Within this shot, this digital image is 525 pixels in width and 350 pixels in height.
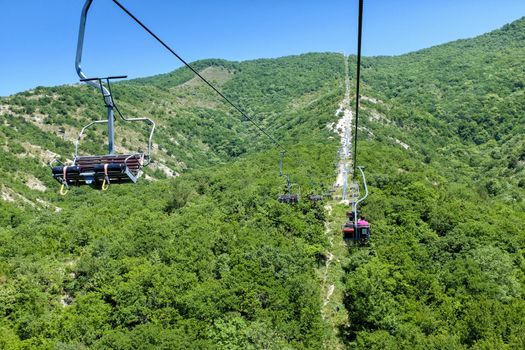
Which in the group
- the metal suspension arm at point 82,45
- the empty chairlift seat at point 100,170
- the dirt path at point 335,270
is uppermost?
the metal suspension arm at point 82,45

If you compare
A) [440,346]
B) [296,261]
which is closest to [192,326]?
[296,261]

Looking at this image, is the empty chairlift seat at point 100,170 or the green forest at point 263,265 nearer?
the empty chairlift seat at point 100,170

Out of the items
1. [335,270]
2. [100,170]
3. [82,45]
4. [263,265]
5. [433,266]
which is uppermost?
[82,45]

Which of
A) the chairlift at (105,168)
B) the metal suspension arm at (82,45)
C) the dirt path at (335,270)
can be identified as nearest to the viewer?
the metal suspension arm at (82,45)

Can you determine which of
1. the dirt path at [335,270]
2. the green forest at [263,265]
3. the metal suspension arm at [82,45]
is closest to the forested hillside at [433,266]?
A: the green forest at [263,265]

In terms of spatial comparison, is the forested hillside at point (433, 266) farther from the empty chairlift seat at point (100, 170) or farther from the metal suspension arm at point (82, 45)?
the metal suspension arm at point (82, 45)

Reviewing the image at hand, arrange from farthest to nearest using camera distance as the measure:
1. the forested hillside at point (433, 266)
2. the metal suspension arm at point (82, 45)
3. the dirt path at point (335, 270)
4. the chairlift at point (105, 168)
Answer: the dirt path at point (335, 270) → the forested hillside at point (433, 266) → the chairlift at point (105, 168) → the metal suspension arm at point (82, 45)

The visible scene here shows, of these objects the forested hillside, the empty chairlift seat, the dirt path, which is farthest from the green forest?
the empty chairlift seat

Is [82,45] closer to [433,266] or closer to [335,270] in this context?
[335,270]

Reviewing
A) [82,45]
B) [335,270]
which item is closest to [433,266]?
[335,270]

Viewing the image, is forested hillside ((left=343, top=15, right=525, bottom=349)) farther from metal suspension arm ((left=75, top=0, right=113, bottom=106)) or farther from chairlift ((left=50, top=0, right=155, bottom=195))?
metal suspension arm ((left=75, top=0, right=113, bottom=106))

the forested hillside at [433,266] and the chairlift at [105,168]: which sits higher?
the chairlift at [105,168]
